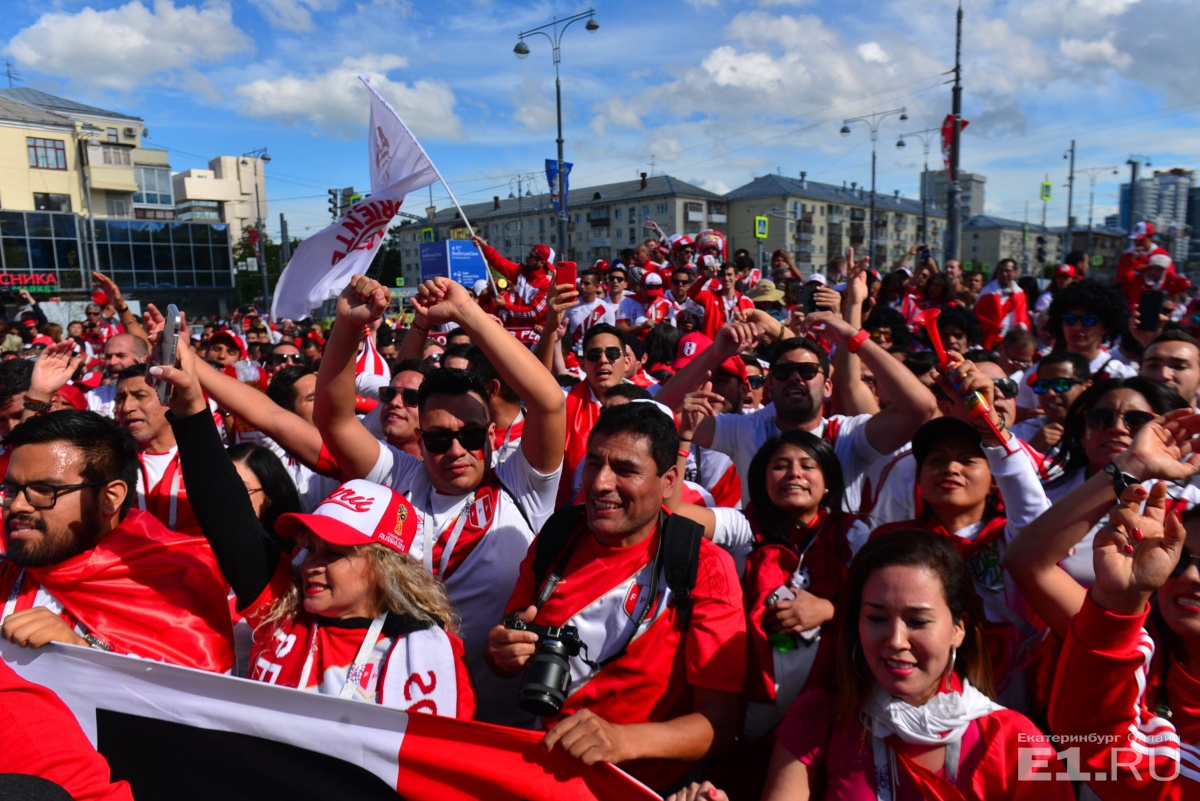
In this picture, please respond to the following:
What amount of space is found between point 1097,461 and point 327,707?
312 cm

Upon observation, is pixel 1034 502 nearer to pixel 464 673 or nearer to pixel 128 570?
pixel 464 673

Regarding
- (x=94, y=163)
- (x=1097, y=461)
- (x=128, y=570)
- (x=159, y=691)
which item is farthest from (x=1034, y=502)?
(x=94, y=163)

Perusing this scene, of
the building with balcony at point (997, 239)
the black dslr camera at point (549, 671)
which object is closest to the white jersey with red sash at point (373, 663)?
the black dslr camera at point (549, 671)

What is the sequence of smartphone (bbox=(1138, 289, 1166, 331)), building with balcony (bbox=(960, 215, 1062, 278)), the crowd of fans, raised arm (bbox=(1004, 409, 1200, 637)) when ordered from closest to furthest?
the crowd of fans < raised arm (bbox=(1004, 409, 1200, 637)) < smartphone (bbox=(1138, 289, 1166, 331)) < building with balcony (bbox=(960, 215, 1062, 278))

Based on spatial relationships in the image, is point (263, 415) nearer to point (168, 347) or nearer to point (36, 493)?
point (168, 347)

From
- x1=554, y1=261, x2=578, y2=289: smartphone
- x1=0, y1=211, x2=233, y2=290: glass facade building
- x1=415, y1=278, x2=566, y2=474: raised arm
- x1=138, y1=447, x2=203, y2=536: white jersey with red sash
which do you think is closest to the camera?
x1=415, y1=278, x2=566, y2=474: raised arm

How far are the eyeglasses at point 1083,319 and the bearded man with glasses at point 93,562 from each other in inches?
236

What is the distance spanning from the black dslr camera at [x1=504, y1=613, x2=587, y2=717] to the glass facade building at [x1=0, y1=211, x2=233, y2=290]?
55614 millimetres

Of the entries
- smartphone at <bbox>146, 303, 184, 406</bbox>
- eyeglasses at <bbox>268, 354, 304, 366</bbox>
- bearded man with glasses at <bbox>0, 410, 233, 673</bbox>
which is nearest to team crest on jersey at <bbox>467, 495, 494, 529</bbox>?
bearded man with glasses at <bbox>0, 410, 233, 673</bbox>

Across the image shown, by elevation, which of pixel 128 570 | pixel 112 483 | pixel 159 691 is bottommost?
pixel 159 691

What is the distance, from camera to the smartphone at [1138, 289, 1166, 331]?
6.01m

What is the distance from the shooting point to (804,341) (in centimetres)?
425

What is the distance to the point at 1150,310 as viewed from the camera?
605 centimetres

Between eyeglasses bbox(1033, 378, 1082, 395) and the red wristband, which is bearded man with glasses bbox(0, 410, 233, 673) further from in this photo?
eyeglasses bbox(1033, 378, 1082, 395)
